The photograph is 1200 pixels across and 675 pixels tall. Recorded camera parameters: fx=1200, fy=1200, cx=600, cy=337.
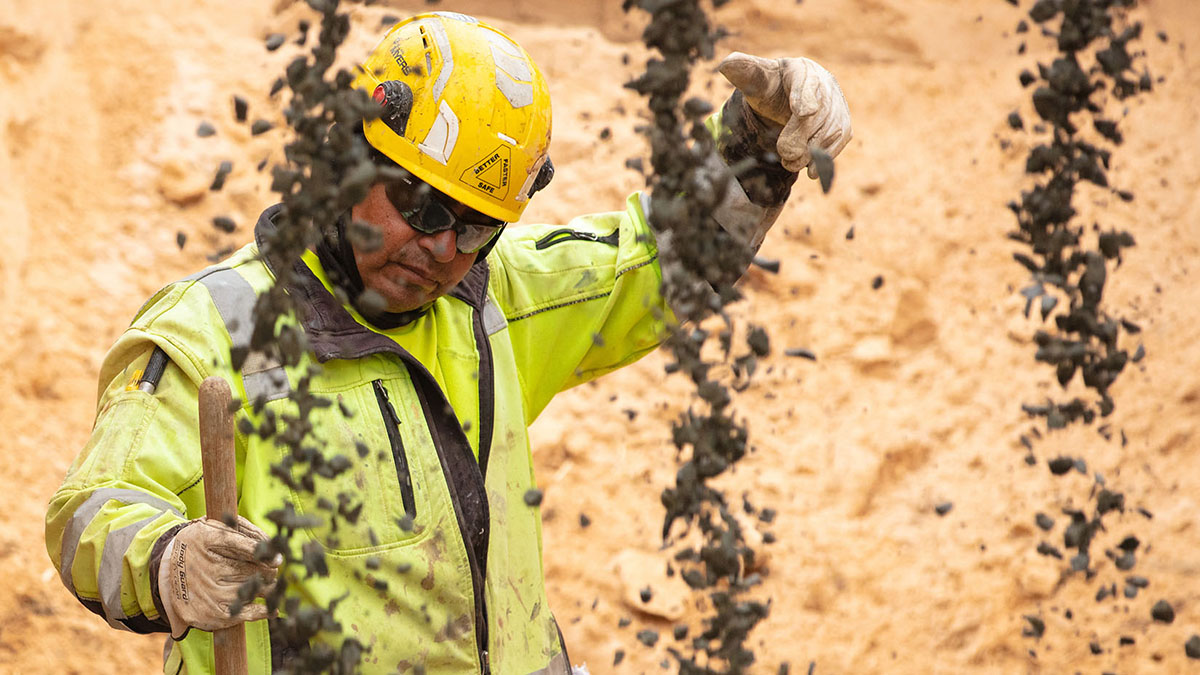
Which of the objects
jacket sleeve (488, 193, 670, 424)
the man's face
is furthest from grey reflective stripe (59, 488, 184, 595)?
jacket sleeve (488, 193, 670, 424)

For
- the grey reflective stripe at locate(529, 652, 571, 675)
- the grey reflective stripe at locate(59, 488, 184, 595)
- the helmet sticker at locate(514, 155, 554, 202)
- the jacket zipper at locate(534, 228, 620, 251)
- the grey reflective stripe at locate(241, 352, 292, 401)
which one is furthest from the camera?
the jacket zipper at locate(534, 228, 620, 251)

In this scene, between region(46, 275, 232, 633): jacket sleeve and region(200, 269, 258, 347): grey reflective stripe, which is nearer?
region(46, 275, 232, 633): jacket sleeve

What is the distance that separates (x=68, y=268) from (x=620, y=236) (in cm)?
308

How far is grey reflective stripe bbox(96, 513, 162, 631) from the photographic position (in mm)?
1875

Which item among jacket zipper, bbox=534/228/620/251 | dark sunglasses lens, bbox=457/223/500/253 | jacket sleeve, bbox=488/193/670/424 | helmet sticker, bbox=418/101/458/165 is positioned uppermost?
helmet sticker, bbox=418/101/458/165

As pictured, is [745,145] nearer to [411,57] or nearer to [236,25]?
[411,57]

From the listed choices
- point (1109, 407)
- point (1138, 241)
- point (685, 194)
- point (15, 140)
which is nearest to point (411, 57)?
point (685, 194)

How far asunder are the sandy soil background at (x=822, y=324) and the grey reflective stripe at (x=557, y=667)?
1.66 meters

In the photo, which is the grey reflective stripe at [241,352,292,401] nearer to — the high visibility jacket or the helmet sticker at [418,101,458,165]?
the high visibility jacket

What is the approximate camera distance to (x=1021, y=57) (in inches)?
218

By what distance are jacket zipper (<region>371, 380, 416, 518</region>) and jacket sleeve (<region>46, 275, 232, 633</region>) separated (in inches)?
12.8

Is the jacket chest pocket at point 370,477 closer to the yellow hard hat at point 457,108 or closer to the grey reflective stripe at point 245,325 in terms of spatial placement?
the grey reflective stripe at point 245,325

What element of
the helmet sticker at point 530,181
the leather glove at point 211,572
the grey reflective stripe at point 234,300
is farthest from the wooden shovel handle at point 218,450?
the helmet sticker at point 530,181

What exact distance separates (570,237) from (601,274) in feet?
0.38
